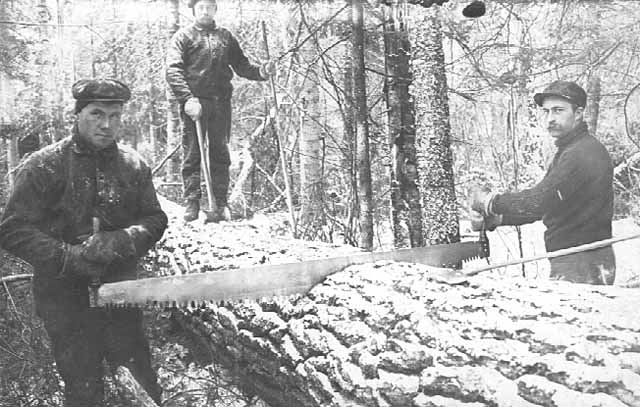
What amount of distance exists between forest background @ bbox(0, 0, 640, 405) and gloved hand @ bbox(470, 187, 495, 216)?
3 centimetres

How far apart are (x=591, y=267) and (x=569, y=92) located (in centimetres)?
68

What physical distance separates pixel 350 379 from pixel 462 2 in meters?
1.56

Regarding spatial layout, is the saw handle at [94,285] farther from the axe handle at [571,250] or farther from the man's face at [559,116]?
the man's face at [559,116]

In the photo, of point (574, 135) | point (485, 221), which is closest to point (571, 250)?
point (485, 221)

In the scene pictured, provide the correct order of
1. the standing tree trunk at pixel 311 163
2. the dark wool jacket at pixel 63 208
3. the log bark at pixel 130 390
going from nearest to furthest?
the dark wool jacket at pixel 63 208 < the log bark at pixel 130 390 < the standing tree trunk at pixel 311 163

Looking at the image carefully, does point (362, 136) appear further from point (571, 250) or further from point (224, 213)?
point (571, 250)

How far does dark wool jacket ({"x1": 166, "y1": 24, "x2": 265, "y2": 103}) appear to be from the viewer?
2219 mm

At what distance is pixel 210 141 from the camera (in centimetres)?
230

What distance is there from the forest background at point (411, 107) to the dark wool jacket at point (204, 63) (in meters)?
0.04

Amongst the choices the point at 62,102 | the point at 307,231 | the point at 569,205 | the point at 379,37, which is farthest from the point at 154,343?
the point at 569,205

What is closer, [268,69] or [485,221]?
[268,69]

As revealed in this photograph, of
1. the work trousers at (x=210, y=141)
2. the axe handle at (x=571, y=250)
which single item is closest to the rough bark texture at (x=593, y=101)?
the axe handle at (x=571, y=250)

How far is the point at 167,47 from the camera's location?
2199 millimetres

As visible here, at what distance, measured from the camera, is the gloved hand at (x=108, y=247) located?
1995 millimetres
